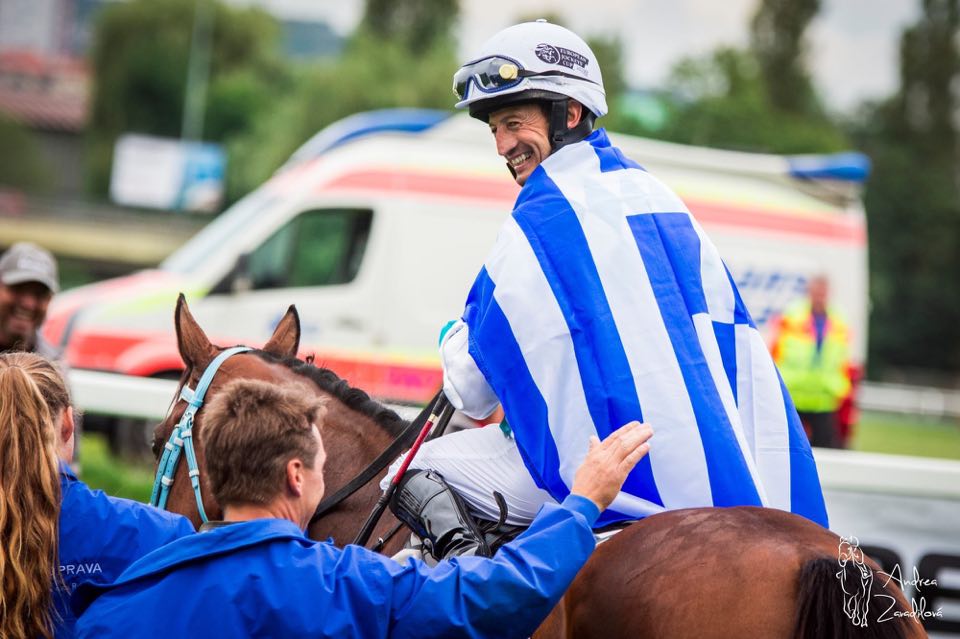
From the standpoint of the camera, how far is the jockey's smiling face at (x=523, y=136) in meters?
3.01

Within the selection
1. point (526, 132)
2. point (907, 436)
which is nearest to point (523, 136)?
point (526, 132)

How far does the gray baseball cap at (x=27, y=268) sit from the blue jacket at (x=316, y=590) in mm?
3264

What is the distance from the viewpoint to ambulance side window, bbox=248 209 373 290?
9.60 metres

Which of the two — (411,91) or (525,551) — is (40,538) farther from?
(411,91)

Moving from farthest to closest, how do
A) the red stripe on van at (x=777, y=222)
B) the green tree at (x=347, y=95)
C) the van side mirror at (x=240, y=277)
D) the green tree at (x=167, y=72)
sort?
1. the green tree at (x=167, y=72)
2. the green tree at (x=347, y=95)
3. the red stripe on van at (x=777, y=222)
4. the van side mirror at (x=240, y=277)

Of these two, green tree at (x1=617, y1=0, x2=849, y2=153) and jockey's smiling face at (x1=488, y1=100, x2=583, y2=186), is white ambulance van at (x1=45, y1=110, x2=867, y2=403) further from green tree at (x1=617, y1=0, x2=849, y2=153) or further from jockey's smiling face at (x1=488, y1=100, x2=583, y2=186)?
green tree at (x1=617, y1=0, x2=849, y2=153)

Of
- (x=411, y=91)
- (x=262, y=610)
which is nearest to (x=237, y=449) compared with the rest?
(x=262, y=610)

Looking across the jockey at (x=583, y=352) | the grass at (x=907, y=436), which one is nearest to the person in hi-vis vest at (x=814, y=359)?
the grass at (x=907, y=436)

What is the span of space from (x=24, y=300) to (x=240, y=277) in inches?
166

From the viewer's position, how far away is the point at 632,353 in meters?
2.66

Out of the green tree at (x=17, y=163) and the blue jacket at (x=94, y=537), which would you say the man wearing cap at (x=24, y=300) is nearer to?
the blue jacket at (x=94, y=537)

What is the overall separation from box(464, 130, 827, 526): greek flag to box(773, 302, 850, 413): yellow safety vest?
737 centimetres

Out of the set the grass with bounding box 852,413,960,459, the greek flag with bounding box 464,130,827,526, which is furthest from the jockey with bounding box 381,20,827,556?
the grass with bounding box 852,413,960,459

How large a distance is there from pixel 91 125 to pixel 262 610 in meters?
59.3
